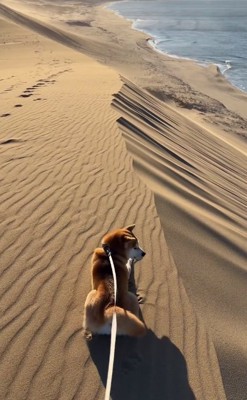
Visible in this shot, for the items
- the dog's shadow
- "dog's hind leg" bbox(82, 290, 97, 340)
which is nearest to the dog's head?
"dog's hind leg" bbox(82, 290, 97, 340)

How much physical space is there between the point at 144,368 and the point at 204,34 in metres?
38.4

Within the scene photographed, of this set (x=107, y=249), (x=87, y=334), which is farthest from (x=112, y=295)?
(x=107, y=249)

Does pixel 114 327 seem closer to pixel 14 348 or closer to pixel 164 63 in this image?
pixel 14 348

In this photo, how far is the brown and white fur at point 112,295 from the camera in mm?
3213

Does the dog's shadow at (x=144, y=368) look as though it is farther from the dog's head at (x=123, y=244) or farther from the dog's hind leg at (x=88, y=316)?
the dog's head at (x=123, y=244)

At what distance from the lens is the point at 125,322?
10.5ft

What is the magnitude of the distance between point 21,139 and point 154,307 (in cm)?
447

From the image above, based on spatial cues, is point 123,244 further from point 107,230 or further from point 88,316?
point 107,230

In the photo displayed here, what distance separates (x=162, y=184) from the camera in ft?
21.8

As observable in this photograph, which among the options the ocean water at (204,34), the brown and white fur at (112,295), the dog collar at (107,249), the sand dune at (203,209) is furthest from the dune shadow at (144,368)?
the ocean water at (204,34)

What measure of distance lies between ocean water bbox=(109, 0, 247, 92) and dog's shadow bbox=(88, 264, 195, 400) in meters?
20.0

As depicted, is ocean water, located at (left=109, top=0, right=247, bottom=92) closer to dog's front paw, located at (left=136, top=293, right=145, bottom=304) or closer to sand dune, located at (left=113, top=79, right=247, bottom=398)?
sand dune, located at (left=113, top=79, right=247, bottom=398)

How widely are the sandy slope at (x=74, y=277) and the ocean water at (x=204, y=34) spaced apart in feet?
55.1

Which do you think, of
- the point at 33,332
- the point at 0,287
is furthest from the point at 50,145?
the point at 33,332
